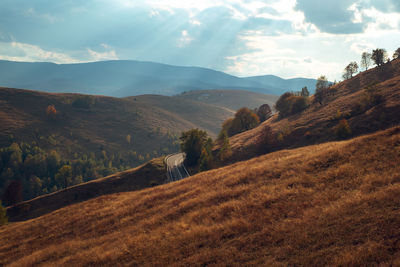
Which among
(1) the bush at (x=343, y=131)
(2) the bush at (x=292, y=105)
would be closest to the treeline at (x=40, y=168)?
(2) the bush at (x=292, y=105)

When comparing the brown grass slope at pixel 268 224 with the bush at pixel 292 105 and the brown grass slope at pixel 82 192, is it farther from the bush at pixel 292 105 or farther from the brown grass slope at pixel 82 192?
the bush at pixel 292 105

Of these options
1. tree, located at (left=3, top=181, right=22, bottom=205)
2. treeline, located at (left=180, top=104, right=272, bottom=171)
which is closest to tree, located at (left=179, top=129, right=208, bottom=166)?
treeline, located at (left=180, top=104, right=272, bottom=171)

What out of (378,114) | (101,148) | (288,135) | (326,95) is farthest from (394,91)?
(101,148)

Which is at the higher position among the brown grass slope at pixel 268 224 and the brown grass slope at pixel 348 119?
the brown grass slope at pixel 348 119

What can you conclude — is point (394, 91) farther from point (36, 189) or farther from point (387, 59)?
point (36, 189)

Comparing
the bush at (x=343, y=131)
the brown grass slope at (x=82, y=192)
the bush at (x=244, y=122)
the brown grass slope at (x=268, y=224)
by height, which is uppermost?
the bush at (x=244, y=122)

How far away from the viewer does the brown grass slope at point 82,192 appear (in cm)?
5372

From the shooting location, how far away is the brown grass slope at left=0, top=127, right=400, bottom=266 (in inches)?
410

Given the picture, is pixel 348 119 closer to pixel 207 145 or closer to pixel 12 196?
pixel 207 145

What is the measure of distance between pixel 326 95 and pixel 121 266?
100m

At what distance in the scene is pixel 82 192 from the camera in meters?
57.5

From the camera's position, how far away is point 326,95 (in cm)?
9381

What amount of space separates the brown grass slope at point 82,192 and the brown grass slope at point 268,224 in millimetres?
29217

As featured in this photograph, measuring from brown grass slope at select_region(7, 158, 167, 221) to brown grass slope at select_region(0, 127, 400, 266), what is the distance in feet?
95.9
